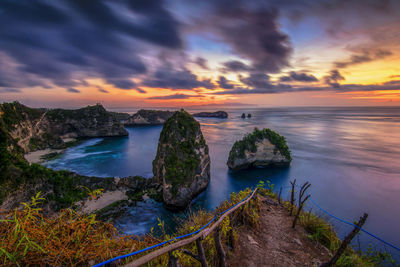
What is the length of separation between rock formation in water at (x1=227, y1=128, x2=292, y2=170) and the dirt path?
21310 mm

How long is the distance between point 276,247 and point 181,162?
1328 centimetres

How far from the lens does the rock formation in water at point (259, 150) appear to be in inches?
1081

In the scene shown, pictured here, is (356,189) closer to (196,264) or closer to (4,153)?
(196,264)

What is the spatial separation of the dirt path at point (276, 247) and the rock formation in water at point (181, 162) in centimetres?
1156

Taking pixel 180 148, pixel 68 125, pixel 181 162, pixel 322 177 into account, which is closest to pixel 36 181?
pixel 181 162

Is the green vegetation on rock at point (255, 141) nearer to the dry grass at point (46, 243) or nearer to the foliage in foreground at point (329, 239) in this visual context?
the foliage in foreground at point (329, 239)

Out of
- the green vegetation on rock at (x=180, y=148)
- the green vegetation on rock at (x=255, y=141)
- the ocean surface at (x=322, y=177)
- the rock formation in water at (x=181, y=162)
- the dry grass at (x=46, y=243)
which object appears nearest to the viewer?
the dry grass at (x=46, y=243)

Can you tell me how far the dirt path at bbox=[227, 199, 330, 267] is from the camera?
457 cm

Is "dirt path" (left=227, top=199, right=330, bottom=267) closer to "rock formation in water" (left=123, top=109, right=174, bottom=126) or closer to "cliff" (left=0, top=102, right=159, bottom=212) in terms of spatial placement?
"cliff" (left=0, top=102, right=159, bottom=212)

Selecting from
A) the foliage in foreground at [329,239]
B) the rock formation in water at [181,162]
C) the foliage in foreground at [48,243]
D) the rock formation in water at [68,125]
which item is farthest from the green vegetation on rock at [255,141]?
the rock formation in water at [68,125]

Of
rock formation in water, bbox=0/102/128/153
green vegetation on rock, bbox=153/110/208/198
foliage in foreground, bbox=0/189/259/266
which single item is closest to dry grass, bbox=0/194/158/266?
foliage in foreground, bbox=0/189/259/266

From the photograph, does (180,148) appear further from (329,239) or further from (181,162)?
(329,239)

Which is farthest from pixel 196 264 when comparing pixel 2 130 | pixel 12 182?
pixel 2 130

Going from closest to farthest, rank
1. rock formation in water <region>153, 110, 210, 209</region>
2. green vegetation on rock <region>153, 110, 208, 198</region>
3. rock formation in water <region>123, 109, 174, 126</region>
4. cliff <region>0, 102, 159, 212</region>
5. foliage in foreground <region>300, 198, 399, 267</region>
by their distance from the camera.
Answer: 1. foliage in foreground <region>300, 198, 399, 267</region>
2. cliff <region>0, 102, 159, 212</region>
3. rock formation in water <region>153, 110, 210, 209</region>
4. green vegetation on rock <region>153, 110, 208, 198</region>
5. rock formation in water <region>123, 109, 174, 126</region>
